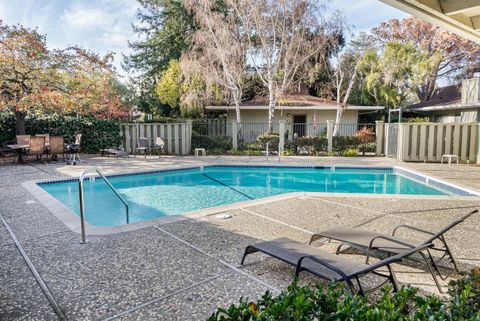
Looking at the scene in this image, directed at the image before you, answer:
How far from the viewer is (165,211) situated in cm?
770

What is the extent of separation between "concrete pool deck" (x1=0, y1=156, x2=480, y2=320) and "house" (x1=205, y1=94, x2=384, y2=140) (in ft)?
44.8

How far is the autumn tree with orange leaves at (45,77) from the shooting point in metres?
11.8

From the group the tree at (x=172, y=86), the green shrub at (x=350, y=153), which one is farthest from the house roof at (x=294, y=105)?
the green shrub at (x=350, y=153)

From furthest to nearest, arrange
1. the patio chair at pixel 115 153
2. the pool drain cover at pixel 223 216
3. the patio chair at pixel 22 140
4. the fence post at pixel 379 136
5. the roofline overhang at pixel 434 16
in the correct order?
the fence post at pixel 379 136, the patio chair at pixel 115 153, the patio chair at pixel 22 140, the pool drain cover at pixel 223 216, the roofline overhang at pixel 434 16

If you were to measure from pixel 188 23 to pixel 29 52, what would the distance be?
515 inches

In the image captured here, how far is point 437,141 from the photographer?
13.3 m

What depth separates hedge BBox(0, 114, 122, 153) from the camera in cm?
1386

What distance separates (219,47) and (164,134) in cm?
518

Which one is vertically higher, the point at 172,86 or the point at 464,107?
the point at 172,86

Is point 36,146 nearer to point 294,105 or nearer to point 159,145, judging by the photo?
point 159,145

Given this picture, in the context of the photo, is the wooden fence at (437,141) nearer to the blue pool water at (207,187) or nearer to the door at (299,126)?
the blue pool water at (207,187)

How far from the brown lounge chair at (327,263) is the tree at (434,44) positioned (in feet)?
79.8

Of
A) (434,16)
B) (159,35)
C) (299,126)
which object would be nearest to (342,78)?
(299,126)

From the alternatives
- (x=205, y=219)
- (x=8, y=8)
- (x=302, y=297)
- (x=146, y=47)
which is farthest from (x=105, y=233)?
(x=146, y=47)
